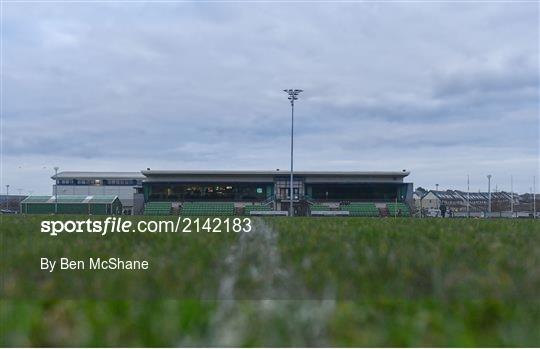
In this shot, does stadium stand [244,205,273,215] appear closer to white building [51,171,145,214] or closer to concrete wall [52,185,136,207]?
white building [51,171,145,214]

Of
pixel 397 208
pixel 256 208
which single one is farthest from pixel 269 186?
pixel 397 208

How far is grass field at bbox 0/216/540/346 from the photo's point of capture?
276 centimetres

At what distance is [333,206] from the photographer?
2857 inches

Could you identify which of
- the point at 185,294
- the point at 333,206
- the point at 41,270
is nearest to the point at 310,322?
the point at 185,294

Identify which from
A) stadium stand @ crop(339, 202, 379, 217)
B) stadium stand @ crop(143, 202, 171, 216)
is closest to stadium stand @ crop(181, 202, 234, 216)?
stadium stand @ crop(143, 202, 171, 216)

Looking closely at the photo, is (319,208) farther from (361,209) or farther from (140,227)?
(140,227)

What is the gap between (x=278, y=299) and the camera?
356 centimetres

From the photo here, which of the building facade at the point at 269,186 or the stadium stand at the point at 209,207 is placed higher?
the building facade at the point at 269,186

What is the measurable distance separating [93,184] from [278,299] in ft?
275

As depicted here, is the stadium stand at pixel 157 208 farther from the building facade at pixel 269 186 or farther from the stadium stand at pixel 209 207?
the building facade at pixel 269 186

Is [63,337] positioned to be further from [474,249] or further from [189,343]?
[474,249]

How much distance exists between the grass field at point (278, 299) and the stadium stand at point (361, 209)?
6043 centimetres

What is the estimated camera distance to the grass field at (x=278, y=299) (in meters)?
2.76

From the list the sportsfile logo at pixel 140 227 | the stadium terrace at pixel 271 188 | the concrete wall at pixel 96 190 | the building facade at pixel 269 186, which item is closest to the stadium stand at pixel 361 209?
the stadium terrace at pixel 271 188
